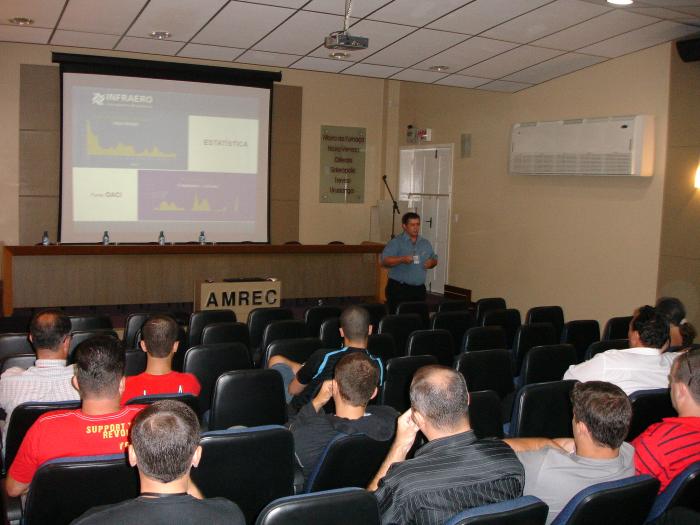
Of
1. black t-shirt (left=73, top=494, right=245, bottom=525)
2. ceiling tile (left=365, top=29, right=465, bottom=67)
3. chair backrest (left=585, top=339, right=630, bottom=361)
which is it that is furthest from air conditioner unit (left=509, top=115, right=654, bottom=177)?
black t-shirt (left=73, top=494, right=245, bottom=525)

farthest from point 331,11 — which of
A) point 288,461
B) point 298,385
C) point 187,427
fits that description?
point 187,427

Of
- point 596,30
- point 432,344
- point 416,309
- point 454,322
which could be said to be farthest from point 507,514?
point 596,30

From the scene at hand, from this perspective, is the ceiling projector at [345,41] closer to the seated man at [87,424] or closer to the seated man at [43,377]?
the seated man at [43,377]

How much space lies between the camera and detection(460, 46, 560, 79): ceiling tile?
739 centimetres

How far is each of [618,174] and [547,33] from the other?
6.04 feet

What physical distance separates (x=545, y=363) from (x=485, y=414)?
1166 millimetres

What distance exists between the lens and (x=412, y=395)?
224 centimetres

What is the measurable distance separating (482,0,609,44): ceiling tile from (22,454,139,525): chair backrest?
5387 millimetres

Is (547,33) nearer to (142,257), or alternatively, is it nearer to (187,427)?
(142,257)

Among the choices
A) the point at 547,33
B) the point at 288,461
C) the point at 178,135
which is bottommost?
the point at 288,461

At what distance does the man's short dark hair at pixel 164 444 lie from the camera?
1739 millimetres

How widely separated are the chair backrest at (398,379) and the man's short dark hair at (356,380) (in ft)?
3.32

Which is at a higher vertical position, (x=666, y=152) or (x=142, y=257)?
(x=666, y=152)

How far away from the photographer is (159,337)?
339 cm
